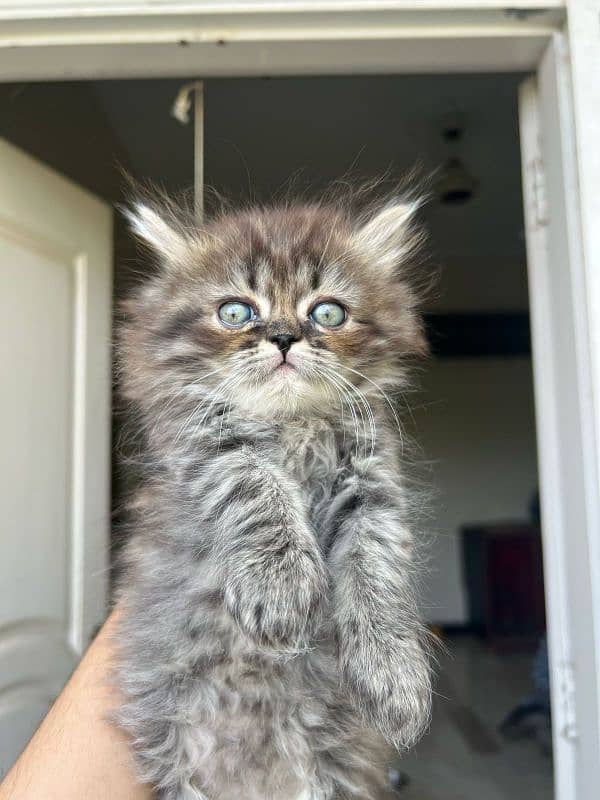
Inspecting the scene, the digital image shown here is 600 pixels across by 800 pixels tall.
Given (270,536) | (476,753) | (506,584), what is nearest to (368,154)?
(270,536)

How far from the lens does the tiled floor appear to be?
114 inches

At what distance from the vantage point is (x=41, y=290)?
1789 mm

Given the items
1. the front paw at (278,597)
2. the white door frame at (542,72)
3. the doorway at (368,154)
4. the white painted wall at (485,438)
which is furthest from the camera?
the white painted wall at (485,438)

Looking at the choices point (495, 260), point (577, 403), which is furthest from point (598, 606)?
point (495, 260)

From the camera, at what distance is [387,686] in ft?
2.65

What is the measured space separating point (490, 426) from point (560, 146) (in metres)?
4.91

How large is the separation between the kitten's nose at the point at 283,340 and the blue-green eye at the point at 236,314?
69 mm

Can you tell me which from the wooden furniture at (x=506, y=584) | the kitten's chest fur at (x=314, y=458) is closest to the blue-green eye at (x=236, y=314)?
the kitten's chest fur at (x=314, y=458)

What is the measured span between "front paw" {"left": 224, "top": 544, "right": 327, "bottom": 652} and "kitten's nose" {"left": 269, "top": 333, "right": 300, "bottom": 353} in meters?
0.27

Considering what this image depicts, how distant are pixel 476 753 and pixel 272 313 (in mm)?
3146

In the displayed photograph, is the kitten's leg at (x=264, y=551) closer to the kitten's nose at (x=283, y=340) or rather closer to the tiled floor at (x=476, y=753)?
the kitten's nose at (x=283, y=340)

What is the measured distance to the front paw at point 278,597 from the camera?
0.80 m

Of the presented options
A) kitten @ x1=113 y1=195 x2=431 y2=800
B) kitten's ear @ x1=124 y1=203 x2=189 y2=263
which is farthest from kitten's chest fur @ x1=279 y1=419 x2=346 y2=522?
kitten's ear @ x1=124 y1=203 x2=189 y2=263

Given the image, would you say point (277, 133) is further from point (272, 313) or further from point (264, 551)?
point (264, 551)
